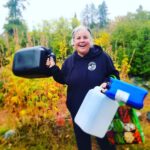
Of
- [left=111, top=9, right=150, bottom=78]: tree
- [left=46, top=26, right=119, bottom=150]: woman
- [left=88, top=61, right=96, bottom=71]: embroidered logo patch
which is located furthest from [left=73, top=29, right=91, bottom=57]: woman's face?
[left=111, top=9, right=150, bottom=78]: tree

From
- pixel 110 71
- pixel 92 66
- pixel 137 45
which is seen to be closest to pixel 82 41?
pixel 92 66

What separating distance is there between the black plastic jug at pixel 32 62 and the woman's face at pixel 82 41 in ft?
1.37

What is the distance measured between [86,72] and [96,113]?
41 centimetres

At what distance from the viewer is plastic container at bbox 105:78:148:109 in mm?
3488

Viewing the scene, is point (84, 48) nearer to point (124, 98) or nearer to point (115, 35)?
point (124, 98)

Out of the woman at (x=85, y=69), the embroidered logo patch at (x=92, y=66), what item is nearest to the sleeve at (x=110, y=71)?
the woman at (x=85, y=69)

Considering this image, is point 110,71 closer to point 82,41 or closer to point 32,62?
point 82,41

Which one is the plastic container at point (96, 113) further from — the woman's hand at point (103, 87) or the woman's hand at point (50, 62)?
the woman's hand at point (50, 62)

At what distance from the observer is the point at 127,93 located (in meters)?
3.53

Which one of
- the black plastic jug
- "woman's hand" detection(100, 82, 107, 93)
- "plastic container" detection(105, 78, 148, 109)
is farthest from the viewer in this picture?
the black plastic jug

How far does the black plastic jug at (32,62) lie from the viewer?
13.3 ft

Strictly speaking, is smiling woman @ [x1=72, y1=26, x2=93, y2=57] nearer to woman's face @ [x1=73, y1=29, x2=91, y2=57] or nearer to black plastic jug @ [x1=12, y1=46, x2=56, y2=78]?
woman's face @ [x1=73, y1=29, x2=91, y2=57]

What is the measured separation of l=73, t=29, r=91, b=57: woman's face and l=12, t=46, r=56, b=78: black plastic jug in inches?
16.4

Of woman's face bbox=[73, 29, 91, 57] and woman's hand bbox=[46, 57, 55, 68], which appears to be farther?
woman's hand bbox=[46, 57, 55, 68]
